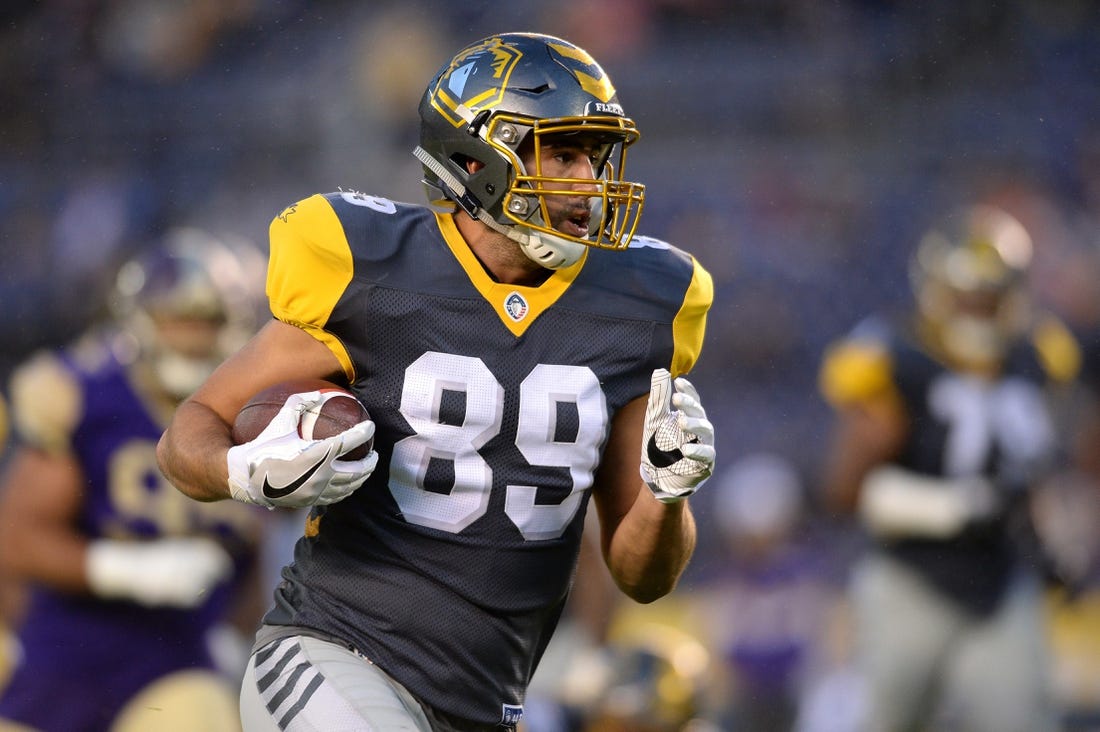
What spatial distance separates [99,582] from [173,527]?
0.26m

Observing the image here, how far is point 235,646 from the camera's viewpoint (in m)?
4.60

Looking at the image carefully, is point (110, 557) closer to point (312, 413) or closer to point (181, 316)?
point (181, 316)

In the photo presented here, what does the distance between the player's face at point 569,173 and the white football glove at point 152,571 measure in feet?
7.37

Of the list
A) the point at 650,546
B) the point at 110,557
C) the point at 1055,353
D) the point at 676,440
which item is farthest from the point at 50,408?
the point at 1055,353

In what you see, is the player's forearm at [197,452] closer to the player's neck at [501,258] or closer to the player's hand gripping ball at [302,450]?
the player's hand gripping ball at [302,450]

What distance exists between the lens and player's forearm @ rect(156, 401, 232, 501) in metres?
2.32

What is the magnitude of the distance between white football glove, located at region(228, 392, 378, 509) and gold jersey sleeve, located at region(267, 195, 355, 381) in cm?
28

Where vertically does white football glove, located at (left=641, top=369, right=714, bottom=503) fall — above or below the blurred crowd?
above

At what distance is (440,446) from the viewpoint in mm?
2518

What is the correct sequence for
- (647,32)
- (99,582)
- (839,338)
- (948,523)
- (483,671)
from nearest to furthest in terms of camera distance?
1. (483,671)
2. (99,582)
3. (948,523)
4. (839,338)
5. (647,32)

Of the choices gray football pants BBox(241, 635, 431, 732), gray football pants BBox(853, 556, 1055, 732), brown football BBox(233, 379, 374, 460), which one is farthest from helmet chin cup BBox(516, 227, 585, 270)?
gray football pants BBox(853, 556, 1055, 732)

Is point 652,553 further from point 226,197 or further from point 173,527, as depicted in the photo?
point 226,197

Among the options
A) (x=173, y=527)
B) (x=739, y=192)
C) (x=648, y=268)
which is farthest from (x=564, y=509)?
(x=739, y=192)

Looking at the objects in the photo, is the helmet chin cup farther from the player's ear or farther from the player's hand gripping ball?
the player's hand gripping ball
